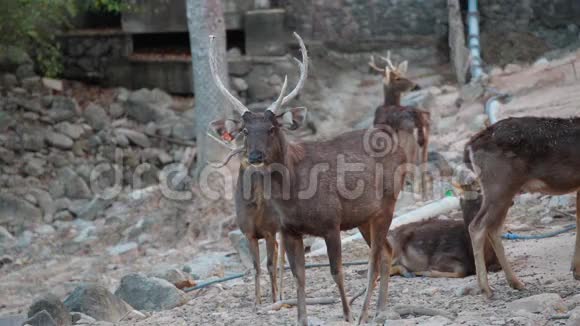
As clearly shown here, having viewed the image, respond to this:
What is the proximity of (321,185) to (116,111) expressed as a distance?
1195 centimetres

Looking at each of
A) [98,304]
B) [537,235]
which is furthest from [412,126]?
[98,304]

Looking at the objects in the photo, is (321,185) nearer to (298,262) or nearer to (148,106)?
(298,262)

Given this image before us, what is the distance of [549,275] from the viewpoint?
8.70m

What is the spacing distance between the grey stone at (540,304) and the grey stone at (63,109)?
12.7 metres

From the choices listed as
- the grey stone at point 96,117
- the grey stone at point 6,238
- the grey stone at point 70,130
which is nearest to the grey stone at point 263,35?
the grey stone at point 96,117

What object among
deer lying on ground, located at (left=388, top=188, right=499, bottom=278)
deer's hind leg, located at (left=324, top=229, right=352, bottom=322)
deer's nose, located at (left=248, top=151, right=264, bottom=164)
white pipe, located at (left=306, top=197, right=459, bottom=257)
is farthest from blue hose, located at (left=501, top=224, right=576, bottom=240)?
deer's nose, located at (left=248, top=151, right=264, bottom=164)

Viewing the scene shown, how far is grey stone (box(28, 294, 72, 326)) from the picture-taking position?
9.67m

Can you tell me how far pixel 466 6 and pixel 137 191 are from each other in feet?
25.8

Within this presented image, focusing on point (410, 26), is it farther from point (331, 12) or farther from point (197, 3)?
point (197, 3)

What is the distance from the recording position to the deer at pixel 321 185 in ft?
25.4

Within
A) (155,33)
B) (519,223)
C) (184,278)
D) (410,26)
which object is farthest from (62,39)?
(519,223)

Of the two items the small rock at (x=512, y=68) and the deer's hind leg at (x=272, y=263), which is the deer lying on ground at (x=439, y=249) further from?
the small rock at (x=512, y=68)

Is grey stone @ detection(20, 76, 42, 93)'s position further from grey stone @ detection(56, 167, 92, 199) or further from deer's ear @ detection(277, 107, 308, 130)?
deer's ear @ detection(277, 107, 308, 130)

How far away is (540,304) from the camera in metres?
7.39
